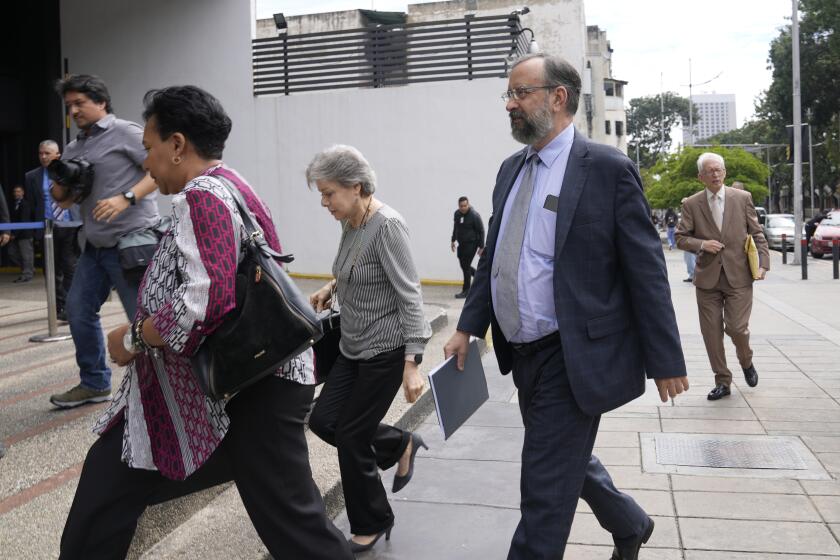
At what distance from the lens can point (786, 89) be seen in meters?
46.5

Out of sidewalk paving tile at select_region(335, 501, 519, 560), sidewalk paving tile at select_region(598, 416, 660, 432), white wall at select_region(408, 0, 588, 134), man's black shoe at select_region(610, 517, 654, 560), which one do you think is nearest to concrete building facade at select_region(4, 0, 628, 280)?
sidewalk paving tile at select_region(598, 416, 660, 432)

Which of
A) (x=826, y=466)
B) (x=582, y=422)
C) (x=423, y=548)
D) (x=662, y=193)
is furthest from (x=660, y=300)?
(x=662, y=193)

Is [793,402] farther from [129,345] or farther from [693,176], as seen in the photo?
[693,176]

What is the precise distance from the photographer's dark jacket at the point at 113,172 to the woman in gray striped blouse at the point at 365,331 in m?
1.58

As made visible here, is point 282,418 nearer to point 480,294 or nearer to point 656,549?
point 480,294

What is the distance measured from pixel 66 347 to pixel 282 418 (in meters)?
6.04

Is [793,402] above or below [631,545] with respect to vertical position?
below

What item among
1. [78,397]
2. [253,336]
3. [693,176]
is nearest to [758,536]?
[253,336]

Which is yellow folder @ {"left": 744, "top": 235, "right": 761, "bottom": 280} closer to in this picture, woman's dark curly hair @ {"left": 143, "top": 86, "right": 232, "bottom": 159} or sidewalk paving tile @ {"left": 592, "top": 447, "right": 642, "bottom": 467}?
sidewalk paving tile @ {"left": 592, "top": 447, "right": 642, "bottom": 467}

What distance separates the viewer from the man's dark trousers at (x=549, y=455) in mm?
2840

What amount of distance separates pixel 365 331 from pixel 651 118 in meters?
106

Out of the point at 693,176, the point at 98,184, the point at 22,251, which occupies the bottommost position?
the point at 22,251

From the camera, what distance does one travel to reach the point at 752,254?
264 inches

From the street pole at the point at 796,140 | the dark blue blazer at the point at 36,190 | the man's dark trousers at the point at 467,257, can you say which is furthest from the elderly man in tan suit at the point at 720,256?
the street pole at the point at 796,140
